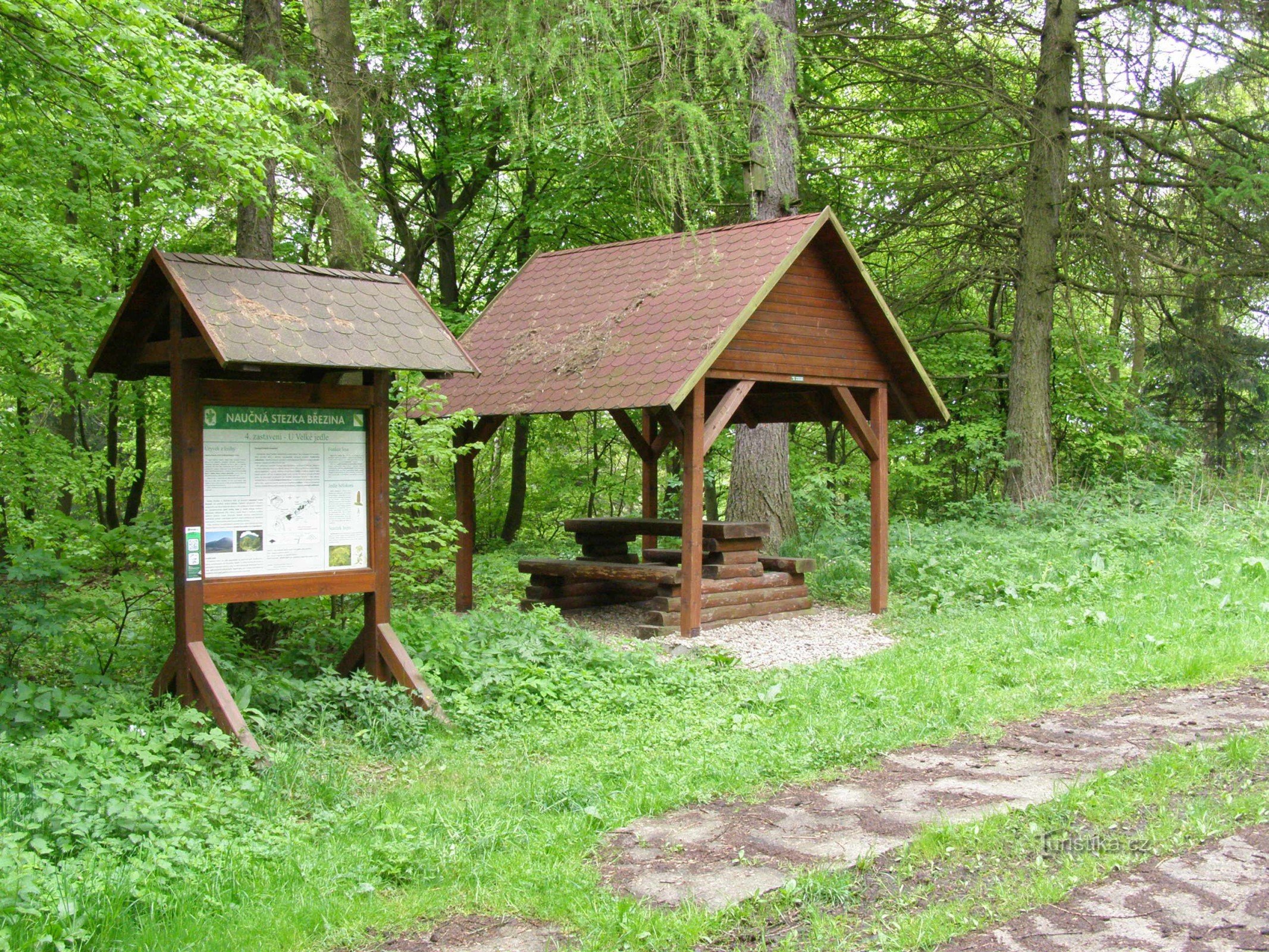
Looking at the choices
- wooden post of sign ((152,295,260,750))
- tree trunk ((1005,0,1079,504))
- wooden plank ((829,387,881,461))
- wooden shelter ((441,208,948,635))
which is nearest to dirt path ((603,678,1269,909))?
wooden post of sign ((152,295,260,750))

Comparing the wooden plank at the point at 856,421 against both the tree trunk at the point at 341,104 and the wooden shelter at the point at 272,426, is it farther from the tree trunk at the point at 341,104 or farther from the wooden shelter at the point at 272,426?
the wooden shelter at the point at 272,426

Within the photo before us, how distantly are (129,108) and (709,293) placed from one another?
5.32 m

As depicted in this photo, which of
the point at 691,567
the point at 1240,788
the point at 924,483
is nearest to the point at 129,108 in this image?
the point at 691,567

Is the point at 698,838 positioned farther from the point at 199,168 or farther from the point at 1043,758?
the point at 199,168

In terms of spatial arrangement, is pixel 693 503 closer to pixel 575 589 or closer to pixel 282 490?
pixel 575 589

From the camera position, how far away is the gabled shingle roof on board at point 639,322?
406 inches

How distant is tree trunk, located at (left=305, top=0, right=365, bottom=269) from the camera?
9.61 meters

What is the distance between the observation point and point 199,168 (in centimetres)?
919

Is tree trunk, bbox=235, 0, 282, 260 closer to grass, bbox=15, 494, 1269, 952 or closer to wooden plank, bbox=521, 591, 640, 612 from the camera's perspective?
grass, bbox=15, 494, 1269, 952

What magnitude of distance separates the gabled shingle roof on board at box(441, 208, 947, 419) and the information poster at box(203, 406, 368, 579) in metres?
3.35

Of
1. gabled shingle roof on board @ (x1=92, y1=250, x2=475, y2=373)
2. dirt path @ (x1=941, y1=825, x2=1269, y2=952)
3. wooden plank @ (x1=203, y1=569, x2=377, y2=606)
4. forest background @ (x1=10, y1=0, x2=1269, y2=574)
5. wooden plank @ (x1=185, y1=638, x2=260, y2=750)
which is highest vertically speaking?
forest background @ (x1=10, y1=0, x2=1269, y2=574)

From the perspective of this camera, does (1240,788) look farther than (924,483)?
No

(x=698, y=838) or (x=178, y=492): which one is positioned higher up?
(x=178, y=492)

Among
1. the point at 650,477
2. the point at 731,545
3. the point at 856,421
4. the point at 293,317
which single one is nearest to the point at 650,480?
the point at 650,477
